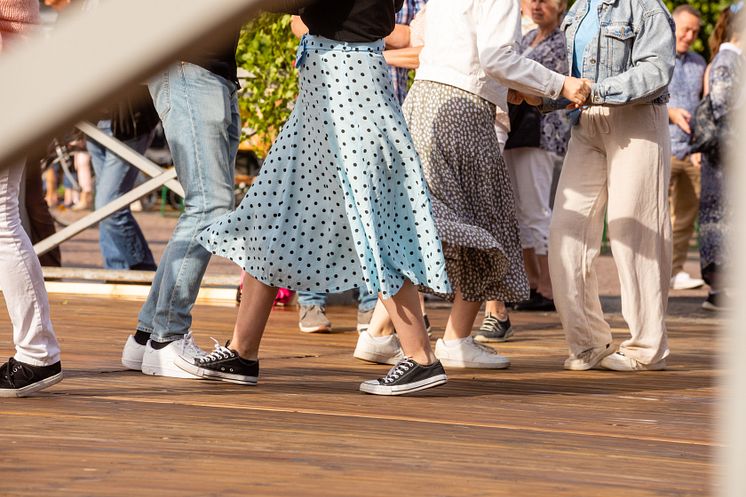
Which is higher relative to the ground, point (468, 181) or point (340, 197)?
point (340, 197)

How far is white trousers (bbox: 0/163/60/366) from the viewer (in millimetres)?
3758

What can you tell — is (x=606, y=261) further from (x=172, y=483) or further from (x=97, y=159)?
(x=172, y=483)

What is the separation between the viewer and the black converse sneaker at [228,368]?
4336 mm

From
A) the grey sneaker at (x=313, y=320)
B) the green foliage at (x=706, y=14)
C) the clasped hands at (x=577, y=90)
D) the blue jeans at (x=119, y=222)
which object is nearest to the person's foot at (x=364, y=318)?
the grey sneaker at (x=313, y=320)

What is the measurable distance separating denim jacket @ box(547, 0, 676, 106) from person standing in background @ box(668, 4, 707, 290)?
4.34 m

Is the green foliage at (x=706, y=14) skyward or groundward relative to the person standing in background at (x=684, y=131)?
groundward

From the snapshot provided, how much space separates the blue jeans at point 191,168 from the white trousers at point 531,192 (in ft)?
11.8

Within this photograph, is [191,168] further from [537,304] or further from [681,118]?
[681,118]

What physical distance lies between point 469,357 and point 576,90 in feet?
3.96

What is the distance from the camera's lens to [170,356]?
4473mm

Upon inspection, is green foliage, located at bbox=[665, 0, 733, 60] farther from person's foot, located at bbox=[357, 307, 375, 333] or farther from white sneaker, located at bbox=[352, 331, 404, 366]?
white sneaker, located at bbox=[352, 331, 404, 366]

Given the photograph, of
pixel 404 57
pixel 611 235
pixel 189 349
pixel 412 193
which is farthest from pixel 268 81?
pixel 412 193

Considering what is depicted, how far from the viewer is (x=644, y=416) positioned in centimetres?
404

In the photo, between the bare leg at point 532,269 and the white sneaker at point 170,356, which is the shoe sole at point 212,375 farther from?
the bare leg at point 532,269
